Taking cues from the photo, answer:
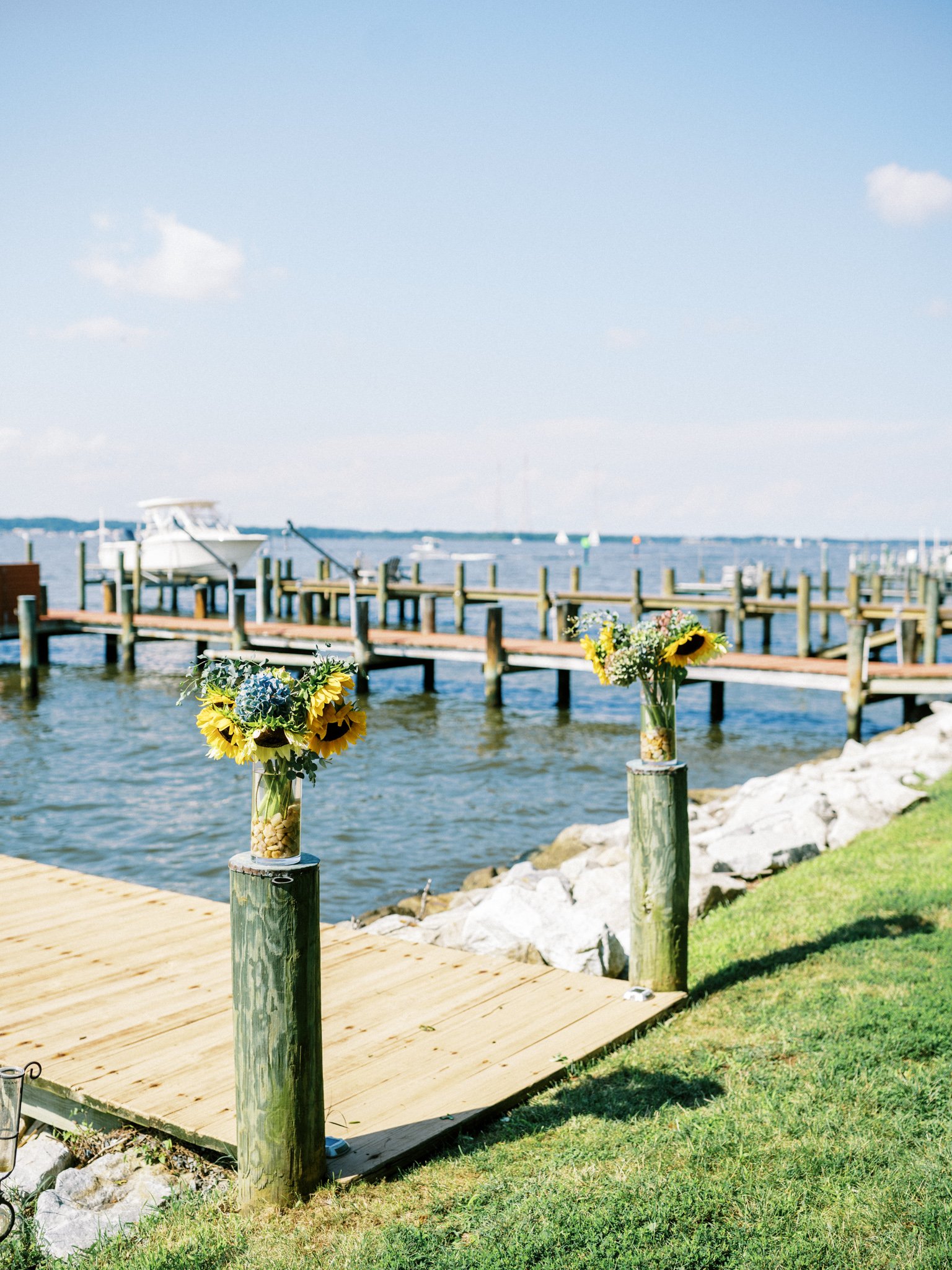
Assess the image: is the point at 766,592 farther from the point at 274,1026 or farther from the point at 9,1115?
the point at 9,1115

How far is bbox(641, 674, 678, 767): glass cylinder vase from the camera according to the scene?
5.92 m

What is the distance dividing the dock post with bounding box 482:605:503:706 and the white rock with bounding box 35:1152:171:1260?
1701 centimetres

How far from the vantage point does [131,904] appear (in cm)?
716

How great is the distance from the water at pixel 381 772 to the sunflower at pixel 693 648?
580 centimetres

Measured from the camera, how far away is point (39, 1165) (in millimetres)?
4387

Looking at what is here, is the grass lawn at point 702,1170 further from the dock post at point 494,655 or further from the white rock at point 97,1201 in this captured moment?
the dock post at point 494,655

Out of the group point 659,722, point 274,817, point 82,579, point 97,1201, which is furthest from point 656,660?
point 82,579

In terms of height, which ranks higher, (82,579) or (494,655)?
(82,579)

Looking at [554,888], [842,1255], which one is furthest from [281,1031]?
[554,888]

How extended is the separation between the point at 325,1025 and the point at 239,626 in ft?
64.2

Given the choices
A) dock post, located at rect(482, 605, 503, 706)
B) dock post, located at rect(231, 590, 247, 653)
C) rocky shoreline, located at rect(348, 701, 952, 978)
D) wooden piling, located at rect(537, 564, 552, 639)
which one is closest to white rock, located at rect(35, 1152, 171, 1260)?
rocky shoreline, located at rect(348, 701, 952, 978)

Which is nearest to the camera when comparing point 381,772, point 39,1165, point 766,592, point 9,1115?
point 9,1115

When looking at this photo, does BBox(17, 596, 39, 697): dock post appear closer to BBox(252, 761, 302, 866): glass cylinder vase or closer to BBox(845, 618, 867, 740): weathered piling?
BBox(845, 618, 867, 740): weathered piling

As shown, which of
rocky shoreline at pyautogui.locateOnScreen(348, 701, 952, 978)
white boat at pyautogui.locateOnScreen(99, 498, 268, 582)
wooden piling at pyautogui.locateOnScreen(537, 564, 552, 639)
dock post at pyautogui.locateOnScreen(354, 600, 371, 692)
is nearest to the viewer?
rocky shoreline at pyautogui.locateOnScreen(348, 701, 952, 978)
